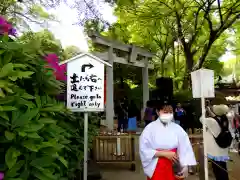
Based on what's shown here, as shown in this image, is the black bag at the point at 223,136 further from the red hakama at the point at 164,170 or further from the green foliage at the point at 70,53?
the green foliage at the point at 70,53

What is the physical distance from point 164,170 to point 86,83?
5.12ft

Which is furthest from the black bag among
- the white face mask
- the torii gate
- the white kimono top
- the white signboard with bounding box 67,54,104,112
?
the torii gate

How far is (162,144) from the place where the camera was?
4121 millimetres

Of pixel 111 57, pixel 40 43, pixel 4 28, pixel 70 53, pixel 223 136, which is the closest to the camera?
pixel 4 28

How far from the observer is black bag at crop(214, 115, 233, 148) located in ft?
17.0

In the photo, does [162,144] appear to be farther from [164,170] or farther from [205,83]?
[205,83]

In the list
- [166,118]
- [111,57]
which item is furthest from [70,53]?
[166,118]

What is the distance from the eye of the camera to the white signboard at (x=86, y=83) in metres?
3.92

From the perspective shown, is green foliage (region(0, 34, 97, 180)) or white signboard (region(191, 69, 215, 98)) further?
white signboard (region(191, 69, 215, 98))

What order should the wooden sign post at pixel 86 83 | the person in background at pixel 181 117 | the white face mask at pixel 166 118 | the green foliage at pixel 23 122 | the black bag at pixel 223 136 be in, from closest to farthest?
the green foliage at pixel 23 122, the wooden sign post at pixel 86 83, the white face mask at pixel 166 118, the black bag at pixel 223 136, the person in background at pixel 181 117

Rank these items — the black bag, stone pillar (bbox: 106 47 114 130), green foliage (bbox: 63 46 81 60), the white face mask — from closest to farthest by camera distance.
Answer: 1. the white face mask
2. the black bag
3. green foliage (bbox: 63 46 81 60)
4. stone pillar (bbox: 106 47 114 130)

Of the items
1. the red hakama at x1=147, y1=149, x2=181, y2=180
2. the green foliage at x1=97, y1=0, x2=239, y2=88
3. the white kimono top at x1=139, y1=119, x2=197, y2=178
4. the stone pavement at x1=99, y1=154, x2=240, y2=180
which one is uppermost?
the green foliage at x1=97, y1=0, x2=239, y2=88

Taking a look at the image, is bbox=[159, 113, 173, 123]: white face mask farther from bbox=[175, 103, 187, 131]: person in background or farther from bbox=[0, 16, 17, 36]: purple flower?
bbox=[175, 103, 187, 131]: person in background

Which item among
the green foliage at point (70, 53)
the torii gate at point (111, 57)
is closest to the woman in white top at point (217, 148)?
the green foliage at point (70, 53)
